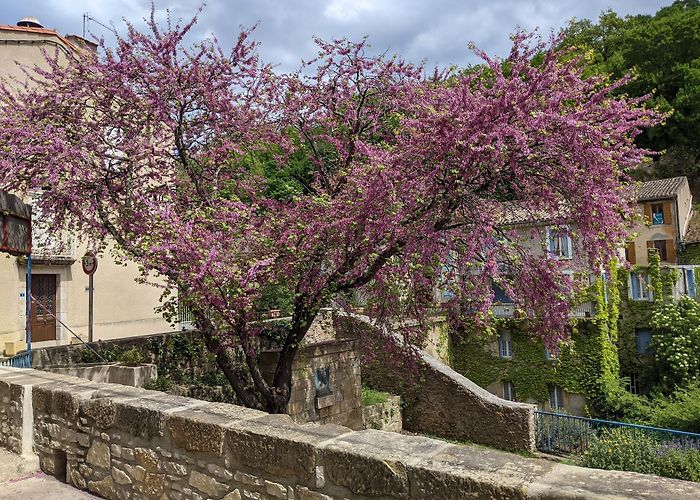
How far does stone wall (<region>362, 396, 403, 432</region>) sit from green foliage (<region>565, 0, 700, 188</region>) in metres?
24.4

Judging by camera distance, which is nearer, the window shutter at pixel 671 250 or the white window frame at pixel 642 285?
the white window frame at pixel 642 285

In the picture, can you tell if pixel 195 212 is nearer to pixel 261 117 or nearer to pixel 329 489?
pixel 261 117

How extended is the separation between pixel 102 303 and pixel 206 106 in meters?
10.5

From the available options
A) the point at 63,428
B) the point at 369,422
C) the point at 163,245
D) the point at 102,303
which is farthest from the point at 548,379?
the point at 63,428

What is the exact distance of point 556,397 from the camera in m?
20.6

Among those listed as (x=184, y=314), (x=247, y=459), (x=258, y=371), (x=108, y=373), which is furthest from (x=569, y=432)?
(x=247, y=459)

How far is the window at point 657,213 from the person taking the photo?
27.3 m

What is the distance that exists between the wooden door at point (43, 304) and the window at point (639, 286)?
19.8 metres

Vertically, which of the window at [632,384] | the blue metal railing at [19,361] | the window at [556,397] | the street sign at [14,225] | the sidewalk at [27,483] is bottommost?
the window at [556,397]

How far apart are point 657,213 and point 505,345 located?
A: 40.8 ft

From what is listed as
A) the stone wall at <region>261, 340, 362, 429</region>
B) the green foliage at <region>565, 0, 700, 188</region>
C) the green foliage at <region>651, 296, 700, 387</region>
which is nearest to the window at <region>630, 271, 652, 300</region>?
the green foliage at <region>651, 296, 700, 387</region>

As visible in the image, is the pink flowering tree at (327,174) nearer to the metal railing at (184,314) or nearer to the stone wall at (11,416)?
the metal railing at (184,314)

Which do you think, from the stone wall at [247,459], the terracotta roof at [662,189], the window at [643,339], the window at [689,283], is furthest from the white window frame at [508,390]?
the stone wall at [247,459]

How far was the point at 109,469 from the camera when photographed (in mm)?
4141
